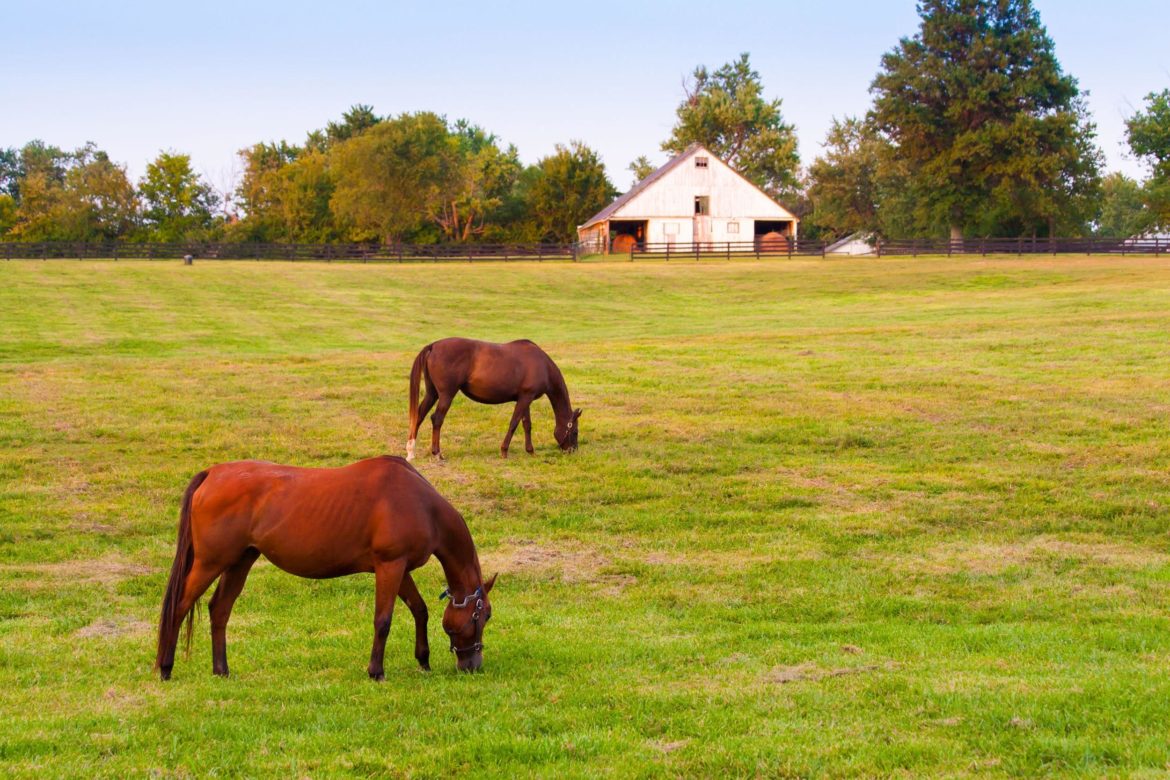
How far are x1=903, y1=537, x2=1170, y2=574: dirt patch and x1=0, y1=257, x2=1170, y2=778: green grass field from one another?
58 millimetres

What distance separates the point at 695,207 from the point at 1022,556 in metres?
70.4

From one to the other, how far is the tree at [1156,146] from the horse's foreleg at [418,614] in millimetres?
78725

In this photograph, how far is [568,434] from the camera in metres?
16.3

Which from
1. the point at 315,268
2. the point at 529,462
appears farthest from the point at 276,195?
the point at 529,462

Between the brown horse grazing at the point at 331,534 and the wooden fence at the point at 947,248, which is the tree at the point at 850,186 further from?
the brown horse grazing at the point at 331,534

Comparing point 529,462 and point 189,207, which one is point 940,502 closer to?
point 529,462

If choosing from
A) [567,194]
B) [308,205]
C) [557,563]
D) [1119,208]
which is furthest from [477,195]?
[557,563]

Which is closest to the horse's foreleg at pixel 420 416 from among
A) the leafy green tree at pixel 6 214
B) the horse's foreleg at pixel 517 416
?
the horse's foreleg at pixel 517 416

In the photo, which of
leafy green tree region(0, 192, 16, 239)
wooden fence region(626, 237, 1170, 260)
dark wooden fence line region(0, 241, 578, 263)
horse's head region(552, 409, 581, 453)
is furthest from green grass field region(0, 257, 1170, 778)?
leafy green tree region(0, 192, 16, 239)

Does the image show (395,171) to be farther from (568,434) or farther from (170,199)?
(568,434)

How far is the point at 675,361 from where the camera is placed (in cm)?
2619

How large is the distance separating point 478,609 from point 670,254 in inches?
2494

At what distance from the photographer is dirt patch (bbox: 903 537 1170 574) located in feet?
36.1

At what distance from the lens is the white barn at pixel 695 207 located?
3137 inches
